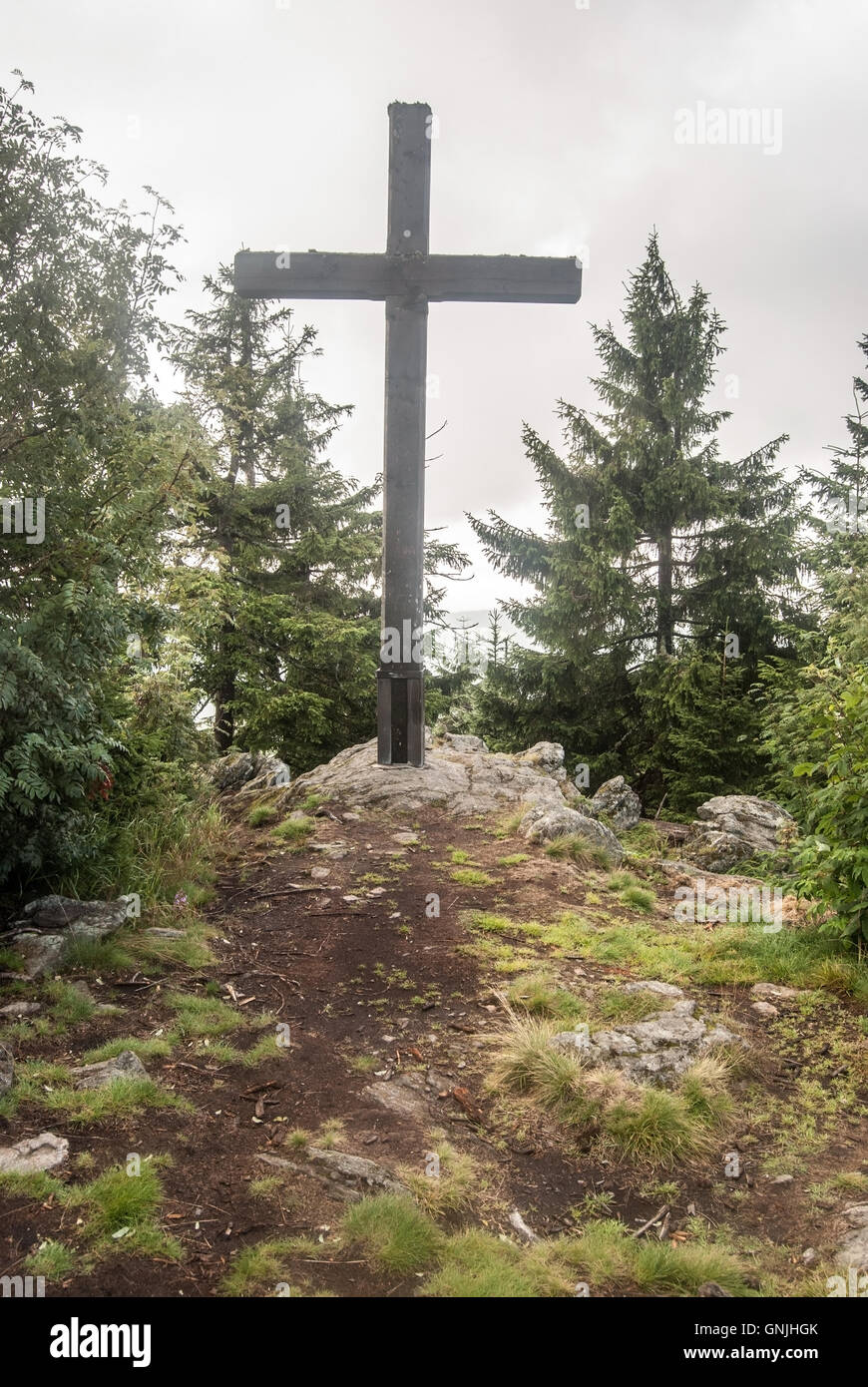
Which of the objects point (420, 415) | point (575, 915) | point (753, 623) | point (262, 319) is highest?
point (262, 319)

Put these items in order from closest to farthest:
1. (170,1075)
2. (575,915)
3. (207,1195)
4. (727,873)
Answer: (207,1195) < (170,1075) < (575,915) < (727,873)

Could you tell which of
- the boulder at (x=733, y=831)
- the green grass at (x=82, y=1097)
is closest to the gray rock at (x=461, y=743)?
the boulder at (x=733, y=831)

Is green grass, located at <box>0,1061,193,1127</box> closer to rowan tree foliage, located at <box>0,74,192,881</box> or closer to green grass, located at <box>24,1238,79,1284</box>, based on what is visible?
green grass, located at <box>24,1238,79,1284</box>

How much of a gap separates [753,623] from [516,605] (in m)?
4.03

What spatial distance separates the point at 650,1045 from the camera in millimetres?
3977

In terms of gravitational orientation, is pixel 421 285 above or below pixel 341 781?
above

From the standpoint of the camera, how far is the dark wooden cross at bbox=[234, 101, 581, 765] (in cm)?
795

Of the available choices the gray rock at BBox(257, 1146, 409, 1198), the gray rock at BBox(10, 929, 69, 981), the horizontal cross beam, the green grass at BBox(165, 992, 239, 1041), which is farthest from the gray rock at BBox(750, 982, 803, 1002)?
the horizontal cross beam

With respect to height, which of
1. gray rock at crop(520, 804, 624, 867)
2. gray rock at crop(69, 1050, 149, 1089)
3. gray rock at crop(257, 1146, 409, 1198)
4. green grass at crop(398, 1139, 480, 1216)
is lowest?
green grass at crop(398, 1139, 480, 1216)

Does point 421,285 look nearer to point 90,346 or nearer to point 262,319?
point 90,346

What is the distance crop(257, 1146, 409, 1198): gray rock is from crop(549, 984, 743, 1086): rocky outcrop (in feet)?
3.90

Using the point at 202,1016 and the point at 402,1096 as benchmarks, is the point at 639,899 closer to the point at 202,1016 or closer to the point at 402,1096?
the point at 402,1096
